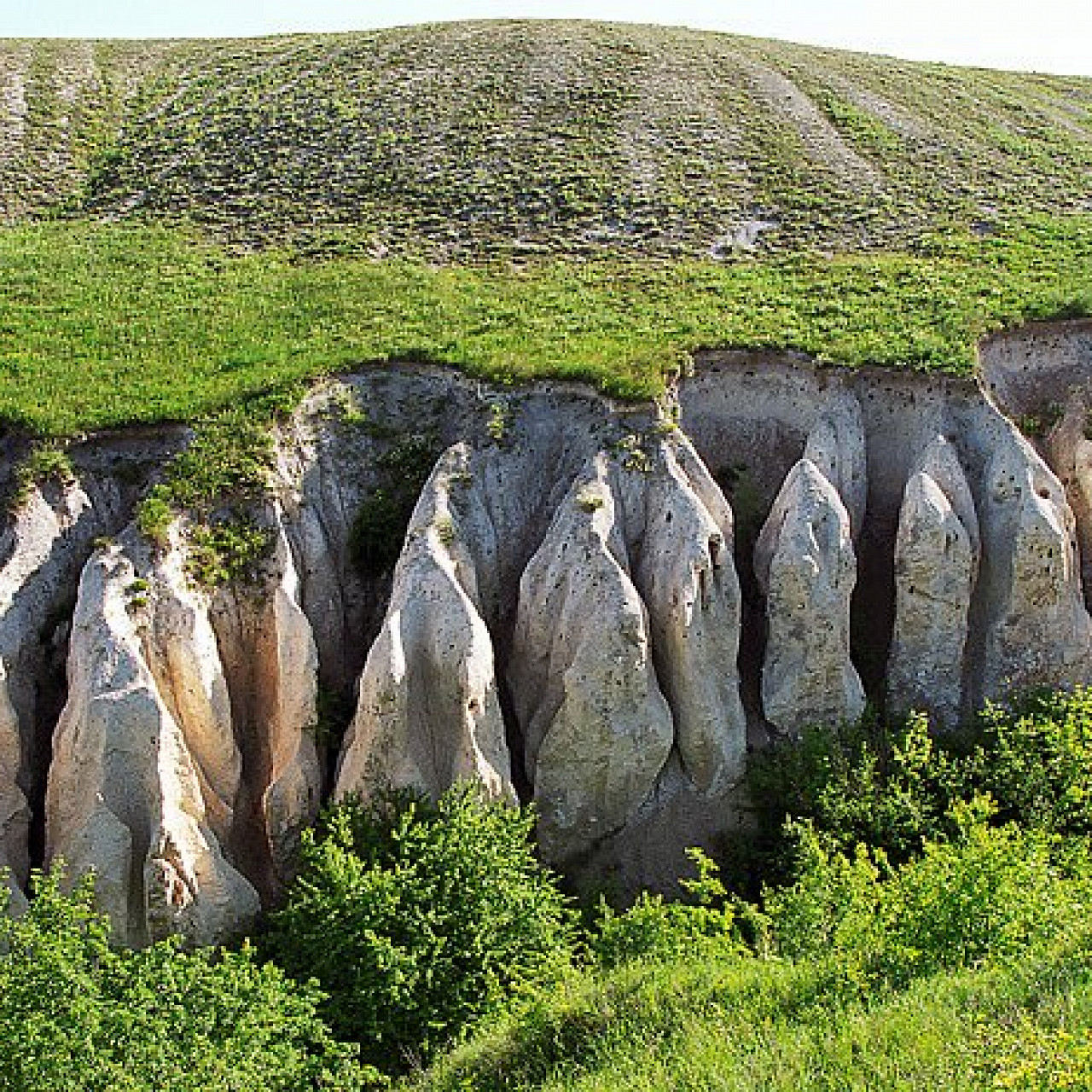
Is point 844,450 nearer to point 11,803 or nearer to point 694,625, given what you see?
point 694,625

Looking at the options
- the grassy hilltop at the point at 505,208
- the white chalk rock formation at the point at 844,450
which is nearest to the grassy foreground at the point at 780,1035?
the white chalk rock formation at the point at 844,450

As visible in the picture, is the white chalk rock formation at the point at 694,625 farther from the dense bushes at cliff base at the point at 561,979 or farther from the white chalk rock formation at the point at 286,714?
the white chalk rock formation at the point at 286,714

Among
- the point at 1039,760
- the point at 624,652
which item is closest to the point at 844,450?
the point at 1039,760

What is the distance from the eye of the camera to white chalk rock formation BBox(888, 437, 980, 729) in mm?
19875

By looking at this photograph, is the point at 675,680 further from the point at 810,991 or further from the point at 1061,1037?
the point at 1061,1037

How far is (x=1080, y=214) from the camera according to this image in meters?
31.5

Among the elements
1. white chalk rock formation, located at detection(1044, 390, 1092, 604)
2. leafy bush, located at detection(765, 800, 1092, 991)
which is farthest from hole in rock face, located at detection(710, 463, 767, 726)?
white chalk rock formation, located at detection(1044, 390, 1092, 604)

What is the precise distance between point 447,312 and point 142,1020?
16872 mm

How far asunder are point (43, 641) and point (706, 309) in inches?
602

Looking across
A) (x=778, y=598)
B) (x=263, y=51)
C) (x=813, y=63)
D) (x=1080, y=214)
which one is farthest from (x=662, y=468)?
(x=263, y=51)

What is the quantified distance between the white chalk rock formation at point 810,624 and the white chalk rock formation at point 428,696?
201 inches

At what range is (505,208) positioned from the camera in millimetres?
31656

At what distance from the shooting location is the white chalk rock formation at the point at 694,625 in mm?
18484

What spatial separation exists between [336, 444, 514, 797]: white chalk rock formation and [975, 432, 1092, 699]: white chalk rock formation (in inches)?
368
